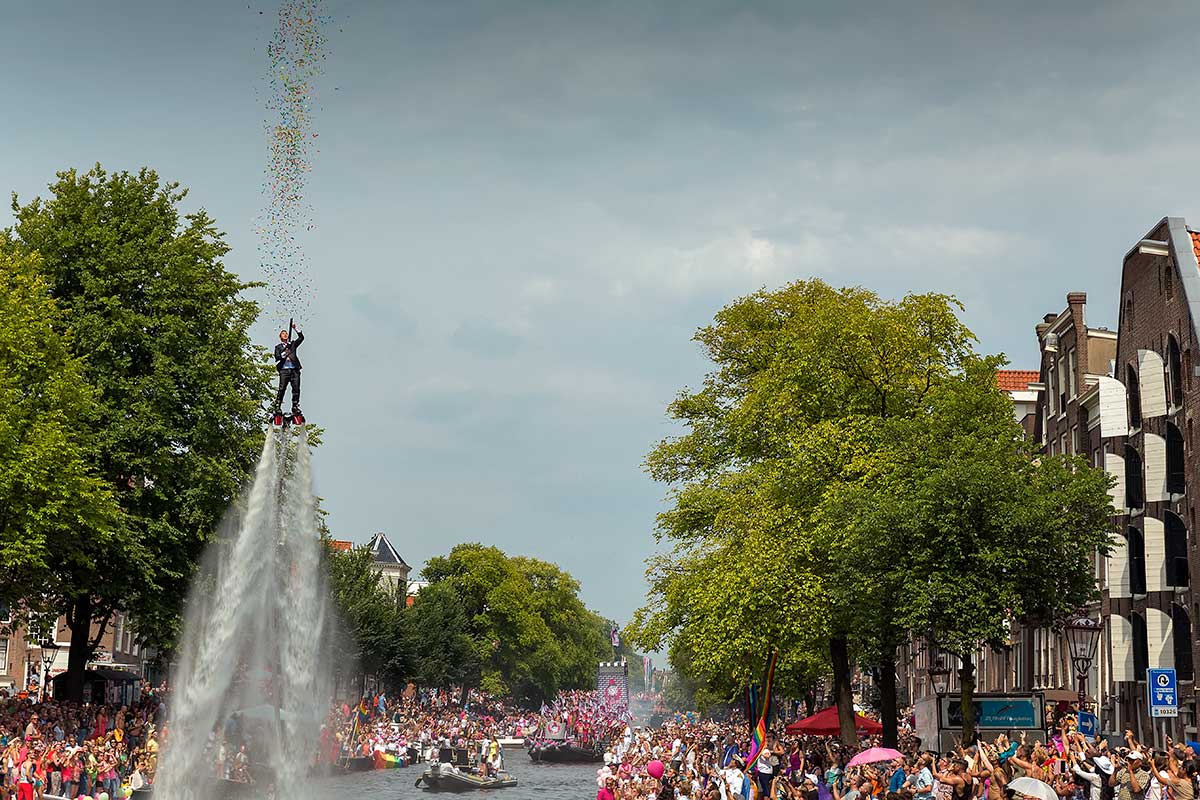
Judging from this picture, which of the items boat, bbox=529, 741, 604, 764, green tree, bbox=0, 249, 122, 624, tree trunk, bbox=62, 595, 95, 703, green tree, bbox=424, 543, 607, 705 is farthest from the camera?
green tree, bbox=424, 543, 607, 705

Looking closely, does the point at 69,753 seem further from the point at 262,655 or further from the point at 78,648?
the point at 78,648

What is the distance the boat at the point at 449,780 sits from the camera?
67625 mm

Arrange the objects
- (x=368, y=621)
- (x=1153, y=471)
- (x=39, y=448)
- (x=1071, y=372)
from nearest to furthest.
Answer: (x=39, y=448) < (x=1153, y=471) < (x=1071, y=372) < (x=368, y=621)

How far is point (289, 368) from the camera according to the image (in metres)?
30.2

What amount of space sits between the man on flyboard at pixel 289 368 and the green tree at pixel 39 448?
42.2 feet

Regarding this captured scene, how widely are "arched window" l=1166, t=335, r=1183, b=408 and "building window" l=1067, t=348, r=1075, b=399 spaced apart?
9606mm

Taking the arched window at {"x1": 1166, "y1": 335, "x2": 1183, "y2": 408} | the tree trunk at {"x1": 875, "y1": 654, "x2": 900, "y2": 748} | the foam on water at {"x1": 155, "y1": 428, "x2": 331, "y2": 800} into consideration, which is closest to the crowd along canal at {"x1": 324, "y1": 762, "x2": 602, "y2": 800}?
the foam on water at {"x1": 155, "y1": 428, "x2": 331, "y2": 800}

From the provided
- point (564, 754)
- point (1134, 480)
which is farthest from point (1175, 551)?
point (564, 754)

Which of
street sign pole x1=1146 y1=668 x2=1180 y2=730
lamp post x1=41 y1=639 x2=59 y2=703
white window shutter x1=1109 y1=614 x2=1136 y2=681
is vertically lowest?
lamp post x1=41 y1=639 x2=59 y2=703

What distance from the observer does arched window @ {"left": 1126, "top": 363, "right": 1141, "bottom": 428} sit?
47.5 metres

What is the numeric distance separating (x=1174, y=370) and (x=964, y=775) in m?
26.4

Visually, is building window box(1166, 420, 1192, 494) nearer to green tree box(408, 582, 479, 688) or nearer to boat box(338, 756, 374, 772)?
boat box(338, 756, 374, 772)

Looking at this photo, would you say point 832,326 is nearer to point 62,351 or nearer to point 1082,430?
point 1082,430

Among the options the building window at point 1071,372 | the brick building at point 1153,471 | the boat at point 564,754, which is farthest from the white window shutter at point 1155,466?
the boat at point 564,754
